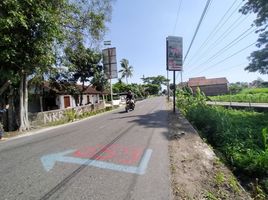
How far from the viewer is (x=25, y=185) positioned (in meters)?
5.07

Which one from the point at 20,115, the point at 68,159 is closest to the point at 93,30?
the point at 20,115

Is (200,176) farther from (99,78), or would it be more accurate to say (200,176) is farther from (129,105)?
(99,78)

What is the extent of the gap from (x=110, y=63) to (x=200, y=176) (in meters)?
33.5

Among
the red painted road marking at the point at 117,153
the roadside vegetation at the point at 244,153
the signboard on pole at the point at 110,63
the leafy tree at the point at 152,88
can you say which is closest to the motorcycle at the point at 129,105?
the signboard on pole at the point at 110,63

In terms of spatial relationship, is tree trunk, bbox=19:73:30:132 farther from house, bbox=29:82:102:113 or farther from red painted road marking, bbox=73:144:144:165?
red painted road marking, bbox=73:144:144:165

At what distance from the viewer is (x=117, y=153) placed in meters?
7.58

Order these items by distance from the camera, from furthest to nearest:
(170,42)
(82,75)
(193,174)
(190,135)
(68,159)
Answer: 1. (82,75)
2. (170,42)
3. (190,135)
4. (68,159)
5. (193,174)

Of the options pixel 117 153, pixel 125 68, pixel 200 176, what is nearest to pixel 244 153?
pixel 200 176

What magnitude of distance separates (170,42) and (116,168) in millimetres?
15138

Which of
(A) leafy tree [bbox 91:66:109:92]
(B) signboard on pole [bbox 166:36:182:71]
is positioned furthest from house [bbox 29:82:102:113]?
(B) signboard on pole [bbox 166:36:182:71]

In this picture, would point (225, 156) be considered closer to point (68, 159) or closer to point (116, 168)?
point (116, 168)

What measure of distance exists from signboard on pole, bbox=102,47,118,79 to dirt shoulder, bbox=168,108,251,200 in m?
29.9

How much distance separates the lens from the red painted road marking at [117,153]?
22.2 ft

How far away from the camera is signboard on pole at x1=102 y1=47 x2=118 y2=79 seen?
122 ft
